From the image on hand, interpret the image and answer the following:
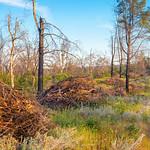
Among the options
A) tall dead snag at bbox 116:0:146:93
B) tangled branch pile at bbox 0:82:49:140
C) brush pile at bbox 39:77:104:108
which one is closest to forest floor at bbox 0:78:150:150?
tangled branch pile at bbox 0:82:49:140

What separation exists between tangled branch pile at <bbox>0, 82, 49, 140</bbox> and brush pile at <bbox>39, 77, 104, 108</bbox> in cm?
627

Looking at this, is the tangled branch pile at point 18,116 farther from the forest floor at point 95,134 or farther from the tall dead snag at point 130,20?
the tall dead snag at point 130,20

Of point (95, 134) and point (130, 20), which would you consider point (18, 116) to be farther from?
point (130, 20)

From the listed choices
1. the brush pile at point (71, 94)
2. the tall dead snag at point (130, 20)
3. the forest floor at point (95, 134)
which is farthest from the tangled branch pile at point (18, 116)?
the tall dead snag at point (130, 20)

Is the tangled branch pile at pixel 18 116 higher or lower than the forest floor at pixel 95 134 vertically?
higher

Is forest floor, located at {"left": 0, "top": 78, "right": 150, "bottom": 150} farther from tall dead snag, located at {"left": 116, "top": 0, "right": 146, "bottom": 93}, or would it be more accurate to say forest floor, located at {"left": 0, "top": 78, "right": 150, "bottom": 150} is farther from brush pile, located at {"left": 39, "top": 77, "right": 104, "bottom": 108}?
tall dead snag, located at {"left": 116, "top": 0, "right": 146, "bottom": 93}

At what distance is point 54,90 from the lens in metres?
15.5

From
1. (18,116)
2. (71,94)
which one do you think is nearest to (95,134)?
(18,116)

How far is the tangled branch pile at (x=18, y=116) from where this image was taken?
257 inches

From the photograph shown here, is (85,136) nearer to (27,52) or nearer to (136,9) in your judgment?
(136,9)

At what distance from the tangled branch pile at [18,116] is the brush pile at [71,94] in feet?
20.6

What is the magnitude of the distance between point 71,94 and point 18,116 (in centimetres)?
832

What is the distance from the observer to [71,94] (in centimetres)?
1499

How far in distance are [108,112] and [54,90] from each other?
4882 millimetres
